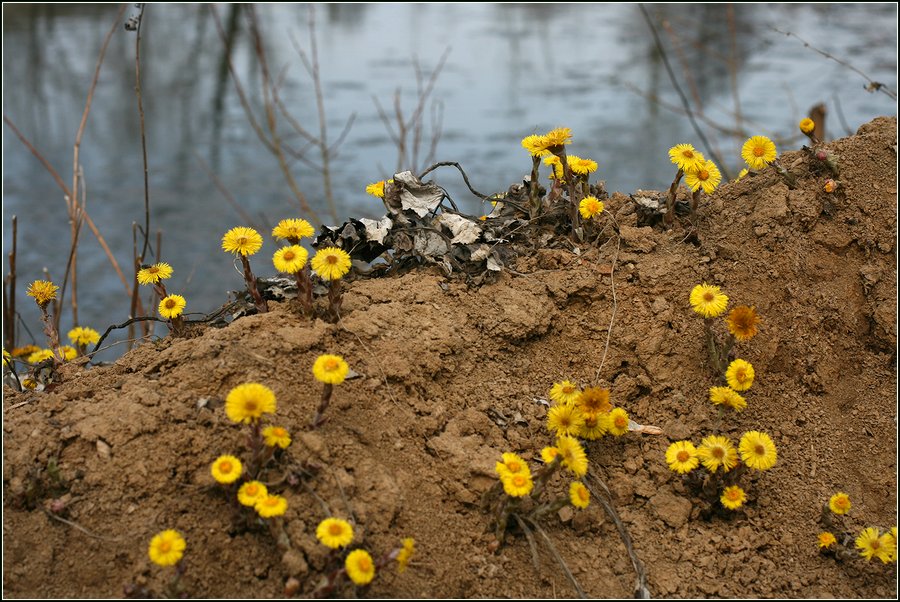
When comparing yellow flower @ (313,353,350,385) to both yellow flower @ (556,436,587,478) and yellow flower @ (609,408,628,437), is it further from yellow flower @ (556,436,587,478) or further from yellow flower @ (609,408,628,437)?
yellow flower @ (609,408,628,437)

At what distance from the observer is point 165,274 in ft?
8.76

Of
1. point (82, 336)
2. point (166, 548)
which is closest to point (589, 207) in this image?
point (166, 548)

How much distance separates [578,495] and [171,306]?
1.35 metres

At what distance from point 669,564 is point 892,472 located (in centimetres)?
79

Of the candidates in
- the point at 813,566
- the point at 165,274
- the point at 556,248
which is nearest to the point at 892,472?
the point at 813,566

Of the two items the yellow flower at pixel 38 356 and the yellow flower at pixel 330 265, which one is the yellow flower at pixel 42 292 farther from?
the yellow flower at pixel 330 265

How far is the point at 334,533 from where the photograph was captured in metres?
1.97

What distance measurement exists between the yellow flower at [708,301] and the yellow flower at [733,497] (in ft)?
1.63

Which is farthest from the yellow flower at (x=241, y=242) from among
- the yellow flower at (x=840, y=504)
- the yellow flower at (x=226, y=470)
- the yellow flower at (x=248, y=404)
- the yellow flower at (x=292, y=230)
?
the yellow flower at (x=840, y=504)

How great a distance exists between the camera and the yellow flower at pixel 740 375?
8.04 ft

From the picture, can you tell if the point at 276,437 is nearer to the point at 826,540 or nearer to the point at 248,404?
the point at 248,404

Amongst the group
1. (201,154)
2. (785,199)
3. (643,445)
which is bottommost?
(201,154)

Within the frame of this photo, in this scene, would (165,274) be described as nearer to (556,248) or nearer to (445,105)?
(556,248)

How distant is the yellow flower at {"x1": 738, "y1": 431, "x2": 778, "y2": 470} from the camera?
2311 millimetres
